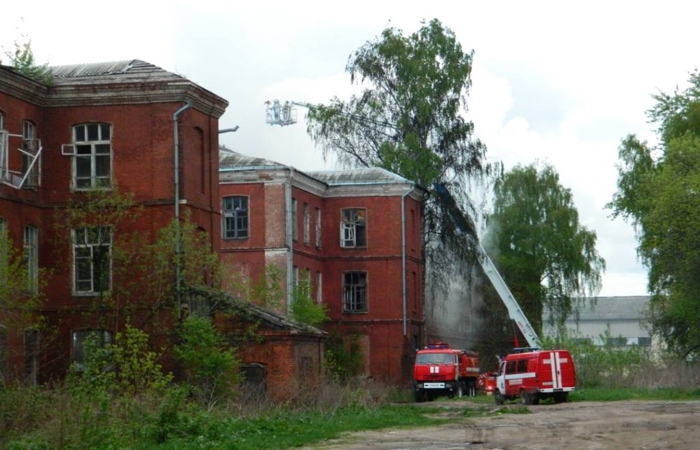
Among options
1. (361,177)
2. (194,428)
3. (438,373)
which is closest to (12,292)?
(194,428)

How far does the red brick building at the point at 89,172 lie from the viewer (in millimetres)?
37250

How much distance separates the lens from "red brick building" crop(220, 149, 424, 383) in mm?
59719

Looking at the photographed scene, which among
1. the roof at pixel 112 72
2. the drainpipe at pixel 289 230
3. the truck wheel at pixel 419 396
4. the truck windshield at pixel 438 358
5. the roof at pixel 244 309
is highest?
the roof at pixel 112 72

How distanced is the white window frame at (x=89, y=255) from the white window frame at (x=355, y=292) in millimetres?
24839

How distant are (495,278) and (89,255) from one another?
30.6 meters

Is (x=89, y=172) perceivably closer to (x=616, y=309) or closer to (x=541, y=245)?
(x=541, y=245)

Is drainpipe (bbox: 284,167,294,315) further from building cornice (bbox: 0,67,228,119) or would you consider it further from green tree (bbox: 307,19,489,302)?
building cornice (bbox: 0,67,228,119)

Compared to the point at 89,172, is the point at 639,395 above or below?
below

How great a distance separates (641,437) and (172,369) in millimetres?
14857

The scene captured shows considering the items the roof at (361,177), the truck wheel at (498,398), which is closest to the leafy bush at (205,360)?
the truck wheel at (498,398)

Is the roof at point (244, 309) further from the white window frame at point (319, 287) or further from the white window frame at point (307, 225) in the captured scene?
the white window frame at point (319, 287)

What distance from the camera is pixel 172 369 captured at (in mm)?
36938

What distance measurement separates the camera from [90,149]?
38.5 metres

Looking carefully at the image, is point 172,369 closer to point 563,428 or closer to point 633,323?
point 563,428
